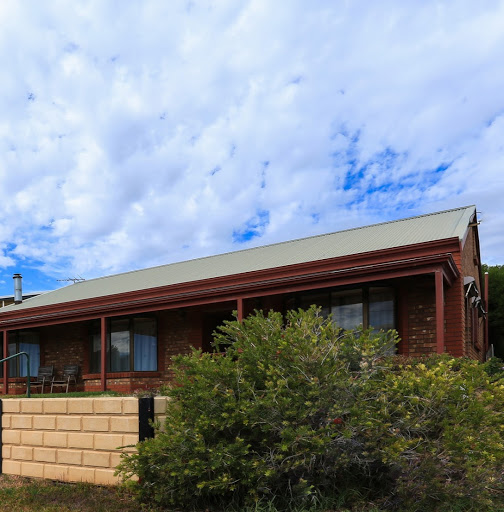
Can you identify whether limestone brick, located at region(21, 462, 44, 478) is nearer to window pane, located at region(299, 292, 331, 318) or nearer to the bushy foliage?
the bushy foliage

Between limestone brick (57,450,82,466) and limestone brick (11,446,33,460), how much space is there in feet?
2.29

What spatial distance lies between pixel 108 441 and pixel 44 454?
1369 millimetres

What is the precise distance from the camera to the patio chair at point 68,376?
17.5 m

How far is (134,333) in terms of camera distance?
1633cm

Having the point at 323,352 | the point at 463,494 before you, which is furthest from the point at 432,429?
the point at 323,352

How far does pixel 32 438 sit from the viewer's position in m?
7.32

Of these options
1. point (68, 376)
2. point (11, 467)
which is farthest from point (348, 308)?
point (68, 376)

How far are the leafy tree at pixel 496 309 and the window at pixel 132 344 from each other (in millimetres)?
16598

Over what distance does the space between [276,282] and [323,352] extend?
662cm

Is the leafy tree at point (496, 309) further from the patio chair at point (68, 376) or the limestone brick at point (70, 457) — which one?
the limestone brick at point (70, 457)

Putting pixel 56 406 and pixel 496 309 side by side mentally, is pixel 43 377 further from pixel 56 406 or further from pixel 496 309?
pixel 496 309

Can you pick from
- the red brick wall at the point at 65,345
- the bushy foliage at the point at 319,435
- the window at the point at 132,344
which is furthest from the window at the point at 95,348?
the bushy foliage at the point at 319,435

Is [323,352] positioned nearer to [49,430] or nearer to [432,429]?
[432,429]

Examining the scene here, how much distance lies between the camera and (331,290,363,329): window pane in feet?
38.3
